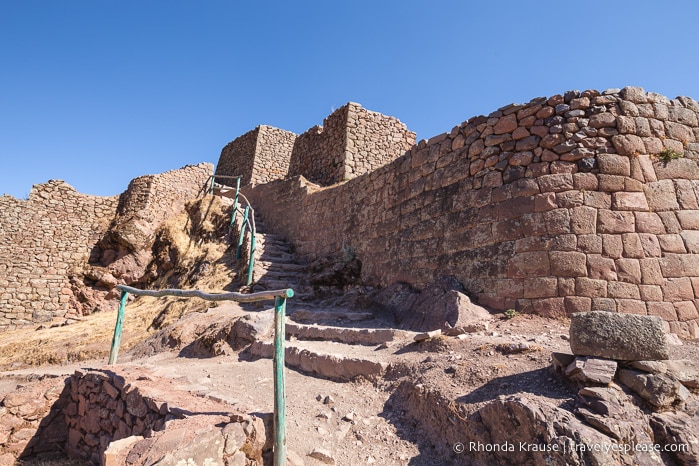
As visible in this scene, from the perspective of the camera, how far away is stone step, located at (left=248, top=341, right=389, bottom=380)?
4398 millimetres

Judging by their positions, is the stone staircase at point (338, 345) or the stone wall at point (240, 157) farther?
the stone wall at point (240, 157)

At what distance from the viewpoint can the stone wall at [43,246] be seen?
1426 centimetres

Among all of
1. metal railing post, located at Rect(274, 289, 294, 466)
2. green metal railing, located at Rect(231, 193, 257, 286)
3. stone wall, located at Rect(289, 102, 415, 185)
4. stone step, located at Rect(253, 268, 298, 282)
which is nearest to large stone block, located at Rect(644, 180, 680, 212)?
metal railing post, located at Rect(274, 289, 294, 466)

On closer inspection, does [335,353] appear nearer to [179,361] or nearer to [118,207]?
[179,361]

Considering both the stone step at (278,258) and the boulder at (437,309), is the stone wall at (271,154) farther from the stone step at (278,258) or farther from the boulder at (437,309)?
the boulder at (437,309)

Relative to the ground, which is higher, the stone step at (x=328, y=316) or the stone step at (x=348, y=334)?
the stone step at (x=328, y=316)

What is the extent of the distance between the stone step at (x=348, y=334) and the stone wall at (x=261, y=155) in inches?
526

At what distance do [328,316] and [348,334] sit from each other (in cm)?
123

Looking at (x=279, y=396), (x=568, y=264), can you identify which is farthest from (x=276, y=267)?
(x=279, y=396)

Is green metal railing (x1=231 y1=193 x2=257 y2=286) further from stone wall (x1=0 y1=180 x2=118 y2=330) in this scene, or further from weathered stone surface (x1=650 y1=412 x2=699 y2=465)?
stone wall (x1=0 y1=180 x2=118 y2=330)

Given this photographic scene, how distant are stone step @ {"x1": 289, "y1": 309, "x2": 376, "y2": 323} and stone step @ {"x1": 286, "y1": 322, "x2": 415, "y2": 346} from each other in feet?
1.58

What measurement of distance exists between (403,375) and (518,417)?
1.57 meters

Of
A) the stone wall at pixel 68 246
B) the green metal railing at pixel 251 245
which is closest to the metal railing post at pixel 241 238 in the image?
the green metal railing at pixel 251 245

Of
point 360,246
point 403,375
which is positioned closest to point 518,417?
point 403,375
